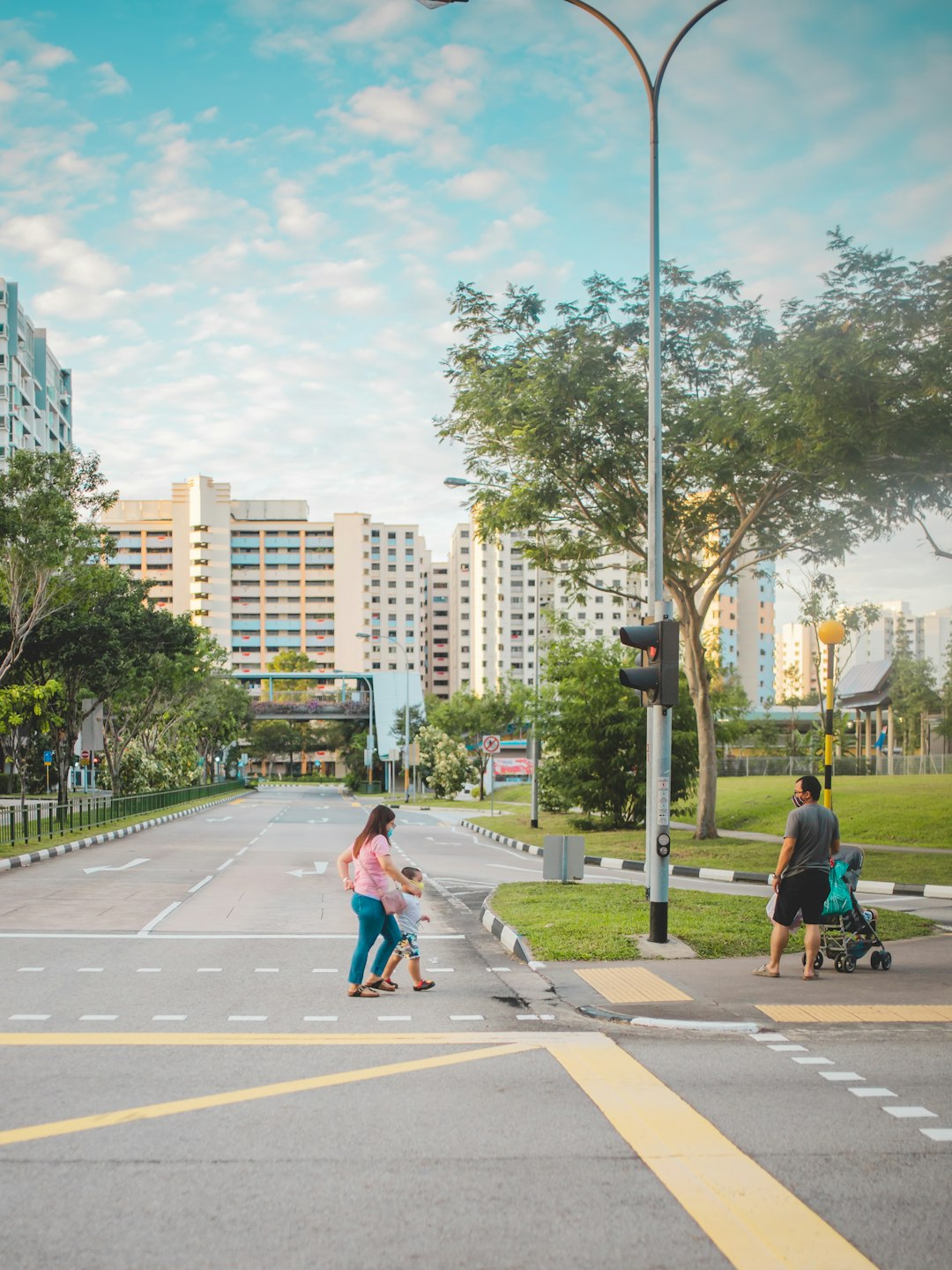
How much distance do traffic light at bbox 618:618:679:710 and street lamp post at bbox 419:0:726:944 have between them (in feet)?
0.82

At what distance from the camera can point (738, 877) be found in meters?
23.5

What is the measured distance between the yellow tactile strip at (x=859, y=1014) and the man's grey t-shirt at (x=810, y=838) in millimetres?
1366

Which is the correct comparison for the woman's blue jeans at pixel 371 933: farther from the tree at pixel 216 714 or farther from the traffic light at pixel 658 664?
the tree at pixel 216 714

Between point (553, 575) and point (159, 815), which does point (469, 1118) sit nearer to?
point (553, 575)

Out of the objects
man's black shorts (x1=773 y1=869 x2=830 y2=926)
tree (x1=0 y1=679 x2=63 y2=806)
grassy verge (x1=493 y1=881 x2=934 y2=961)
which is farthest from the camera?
tree (x1=0 y1=679 x2=63 y2=806)

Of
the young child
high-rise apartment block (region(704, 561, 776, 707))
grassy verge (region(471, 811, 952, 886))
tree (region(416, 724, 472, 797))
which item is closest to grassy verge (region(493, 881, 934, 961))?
the young child

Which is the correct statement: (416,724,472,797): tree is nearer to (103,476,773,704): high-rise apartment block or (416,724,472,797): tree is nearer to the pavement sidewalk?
the pavement sidewalk

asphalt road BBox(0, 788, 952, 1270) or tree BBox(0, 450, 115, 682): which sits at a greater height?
tree BBox(0, 450, 115, 682)

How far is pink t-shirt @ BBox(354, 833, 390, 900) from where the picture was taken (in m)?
9.85

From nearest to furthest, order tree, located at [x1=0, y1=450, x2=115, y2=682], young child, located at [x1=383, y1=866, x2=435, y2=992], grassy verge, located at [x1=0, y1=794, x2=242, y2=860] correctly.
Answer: young child, located at [x1=383, y1=866, x2=435, y2=992]
grassy verge, located at [x1=0, y1=794, x2=242, y2=860]
tree, located at [x1=0, y1=450, x2=115, y2=682]

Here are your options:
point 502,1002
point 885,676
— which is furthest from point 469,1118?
point 885,676

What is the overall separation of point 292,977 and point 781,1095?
550 cm

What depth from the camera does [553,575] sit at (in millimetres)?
30938

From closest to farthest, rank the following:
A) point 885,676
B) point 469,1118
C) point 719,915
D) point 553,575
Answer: point 469,1118 < point 719,915 < point 553,575 < point 885,676
